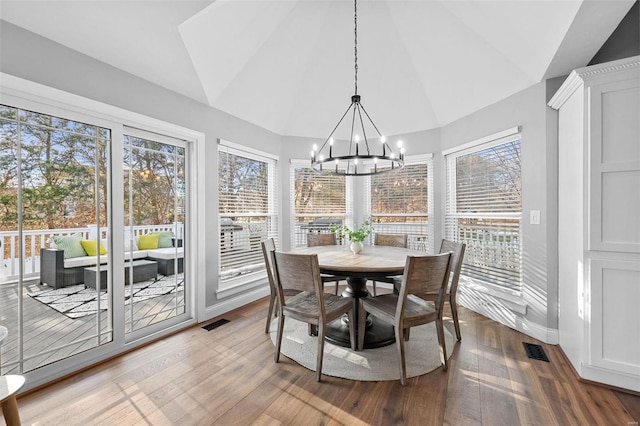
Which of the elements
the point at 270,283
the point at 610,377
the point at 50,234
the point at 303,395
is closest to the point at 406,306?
the point at 303,395

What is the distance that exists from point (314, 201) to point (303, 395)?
3.02 m

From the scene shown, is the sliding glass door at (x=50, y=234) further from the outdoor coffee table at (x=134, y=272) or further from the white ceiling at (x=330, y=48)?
the white ceiling at (x=330, y=48)

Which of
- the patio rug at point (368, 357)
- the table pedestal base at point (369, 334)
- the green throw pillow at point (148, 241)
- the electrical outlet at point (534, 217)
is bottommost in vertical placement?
the patio rug at point (368, 357)

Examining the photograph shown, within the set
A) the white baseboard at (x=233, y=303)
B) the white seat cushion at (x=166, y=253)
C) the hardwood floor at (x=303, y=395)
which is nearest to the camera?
the hardwood floor at (x=303, y=395)

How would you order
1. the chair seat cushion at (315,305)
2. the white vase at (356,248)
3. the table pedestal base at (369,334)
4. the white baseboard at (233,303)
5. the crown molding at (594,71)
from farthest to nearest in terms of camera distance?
the white baseboard at (233,303), the white vase at (356,248), the table pedestal base at (369,334), the chair seat cushion at (315,305), the crown molding at (594,71)

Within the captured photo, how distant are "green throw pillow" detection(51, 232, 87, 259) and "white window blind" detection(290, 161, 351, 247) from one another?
2630mm

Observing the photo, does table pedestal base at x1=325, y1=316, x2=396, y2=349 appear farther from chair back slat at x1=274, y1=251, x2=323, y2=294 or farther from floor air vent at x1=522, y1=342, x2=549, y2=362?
floor air vent at x1=522, y1=342, x2=549, y2=362

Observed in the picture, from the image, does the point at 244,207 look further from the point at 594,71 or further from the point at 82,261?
the point at 594,71

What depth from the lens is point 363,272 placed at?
2.29 metres

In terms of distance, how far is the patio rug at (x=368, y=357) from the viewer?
2150 millimetres

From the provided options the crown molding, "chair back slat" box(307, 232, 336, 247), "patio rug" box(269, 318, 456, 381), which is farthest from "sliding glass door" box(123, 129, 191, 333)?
the crown molding

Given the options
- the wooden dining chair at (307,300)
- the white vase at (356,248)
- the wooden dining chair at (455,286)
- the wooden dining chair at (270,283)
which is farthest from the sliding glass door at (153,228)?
the wooden dining chair at (455,286)

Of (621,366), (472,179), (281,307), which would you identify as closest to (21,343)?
(281,307)

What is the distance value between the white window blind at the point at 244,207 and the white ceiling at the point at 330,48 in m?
0.57
